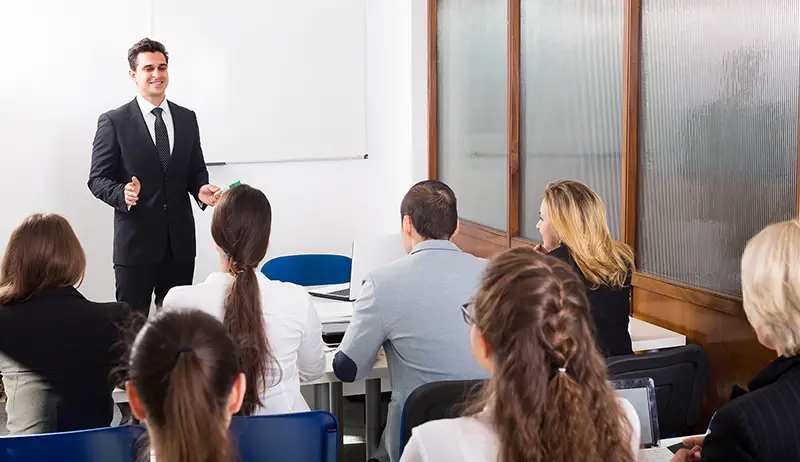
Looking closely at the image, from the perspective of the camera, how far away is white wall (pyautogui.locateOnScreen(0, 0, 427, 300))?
17.2 ft

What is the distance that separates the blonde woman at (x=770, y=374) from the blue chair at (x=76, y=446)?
1.14 m

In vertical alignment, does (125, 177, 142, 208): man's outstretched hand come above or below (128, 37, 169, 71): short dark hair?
below

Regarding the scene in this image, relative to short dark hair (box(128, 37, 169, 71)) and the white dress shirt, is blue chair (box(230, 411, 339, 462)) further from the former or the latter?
short dark hair (box(128, 37, 169, 71))

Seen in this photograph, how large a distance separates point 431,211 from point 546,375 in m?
1.32

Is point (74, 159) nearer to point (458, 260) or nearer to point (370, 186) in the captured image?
point (370, 186)

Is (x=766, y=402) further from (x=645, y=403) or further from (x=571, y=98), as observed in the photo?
(x=571, y=98)

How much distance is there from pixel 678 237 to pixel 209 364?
7.61 feet

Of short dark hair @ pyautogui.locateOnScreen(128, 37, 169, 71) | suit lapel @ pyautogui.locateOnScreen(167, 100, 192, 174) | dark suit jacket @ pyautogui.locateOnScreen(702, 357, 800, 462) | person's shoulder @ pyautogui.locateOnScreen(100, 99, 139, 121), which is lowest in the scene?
dark suit jacket @ pyautogui.locateOnScreen(702, 357, 800, 462)

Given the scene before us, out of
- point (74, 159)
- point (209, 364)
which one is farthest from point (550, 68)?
point (209, 364)

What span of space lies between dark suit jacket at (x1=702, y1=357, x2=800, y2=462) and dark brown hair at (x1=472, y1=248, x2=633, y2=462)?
0.19m

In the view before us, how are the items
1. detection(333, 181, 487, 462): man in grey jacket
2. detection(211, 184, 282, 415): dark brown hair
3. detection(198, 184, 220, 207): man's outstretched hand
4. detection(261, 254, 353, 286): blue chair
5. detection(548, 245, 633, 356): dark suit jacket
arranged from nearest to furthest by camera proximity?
detection(211, 184, 282, 415): dark brown hair → detection(333, 181, 487, 462): man in grey jacket → detection(548, 245, 633, 356): dark suit jacket → detection(198, 184, 220, 207): man's outstretched hand → detection(261, 254, 353, 286): blue chair

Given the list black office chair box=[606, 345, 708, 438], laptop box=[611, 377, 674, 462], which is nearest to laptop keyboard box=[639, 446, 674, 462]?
laptop box=[611, 377, 674, 462]

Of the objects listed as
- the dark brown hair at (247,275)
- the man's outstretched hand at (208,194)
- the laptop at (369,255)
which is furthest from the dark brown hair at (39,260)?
the man's outstretched hand at (208,194)

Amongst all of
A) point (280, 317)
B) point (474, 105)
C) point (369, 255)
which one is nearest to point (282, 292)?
point (280, 317)
